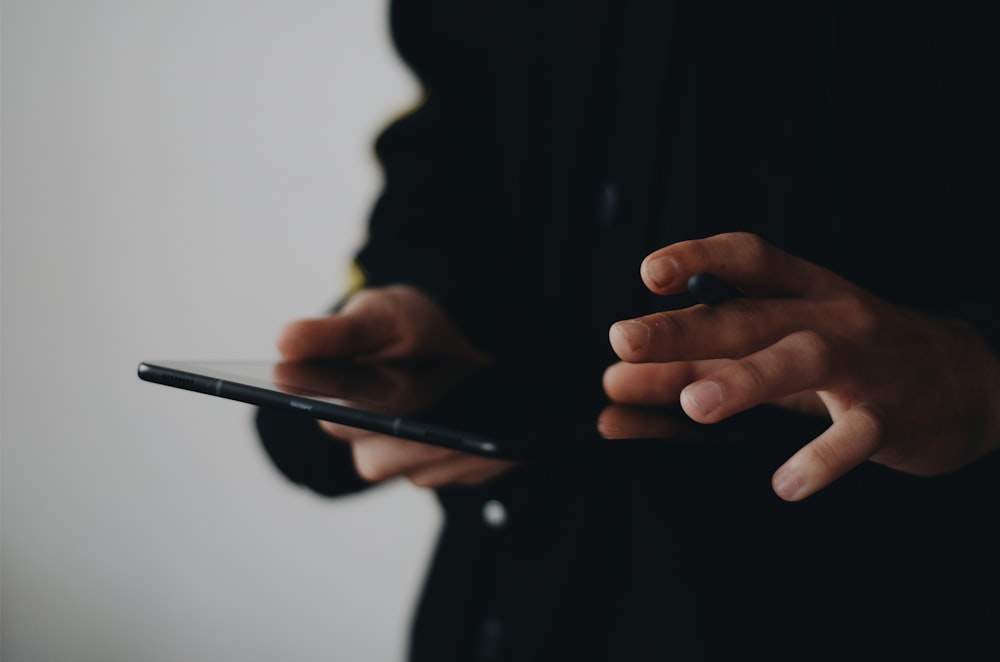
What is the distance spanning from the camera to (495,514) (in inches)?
25.0

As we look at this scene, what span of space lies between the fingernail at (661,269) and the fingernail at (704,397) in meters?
0.05

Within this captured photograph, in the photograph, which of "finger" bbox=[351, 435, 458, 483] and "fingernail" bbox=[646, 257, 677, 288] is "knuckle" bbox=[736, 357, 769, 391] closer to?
"fingernail" bbox=[646, 257, 677, 288]

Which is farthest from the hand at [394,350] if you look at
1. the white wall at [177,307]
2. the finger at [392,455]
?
the white wall at [177,307]

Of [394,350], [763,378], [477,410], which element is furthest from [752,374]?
[394,350]

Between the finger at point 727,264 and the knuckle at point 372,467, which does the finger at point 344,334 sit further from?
the finger at point 727,264

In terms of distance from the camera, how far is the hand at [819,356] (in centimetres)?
33

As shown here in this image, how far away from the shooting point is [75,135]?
5.14 ft

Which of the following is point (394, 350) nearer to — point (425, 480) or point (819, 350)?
point (425, 480)

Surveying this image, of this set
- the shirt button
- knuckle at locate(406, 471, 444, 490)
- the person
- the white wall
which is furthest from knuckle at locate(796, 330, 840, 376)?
the white wall

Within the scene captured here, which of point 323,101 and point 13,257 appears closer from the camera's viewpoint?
point 323,101

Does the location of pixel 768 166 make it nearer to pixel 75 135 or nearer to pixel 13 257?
pixel 75 135

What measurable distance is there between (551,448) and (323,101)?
4.10ft

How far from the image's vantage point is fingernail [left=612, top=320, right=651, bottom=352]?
0.32 metres

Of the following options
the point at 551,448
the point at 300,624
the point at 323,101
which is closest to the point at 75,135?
the point at 323,101
